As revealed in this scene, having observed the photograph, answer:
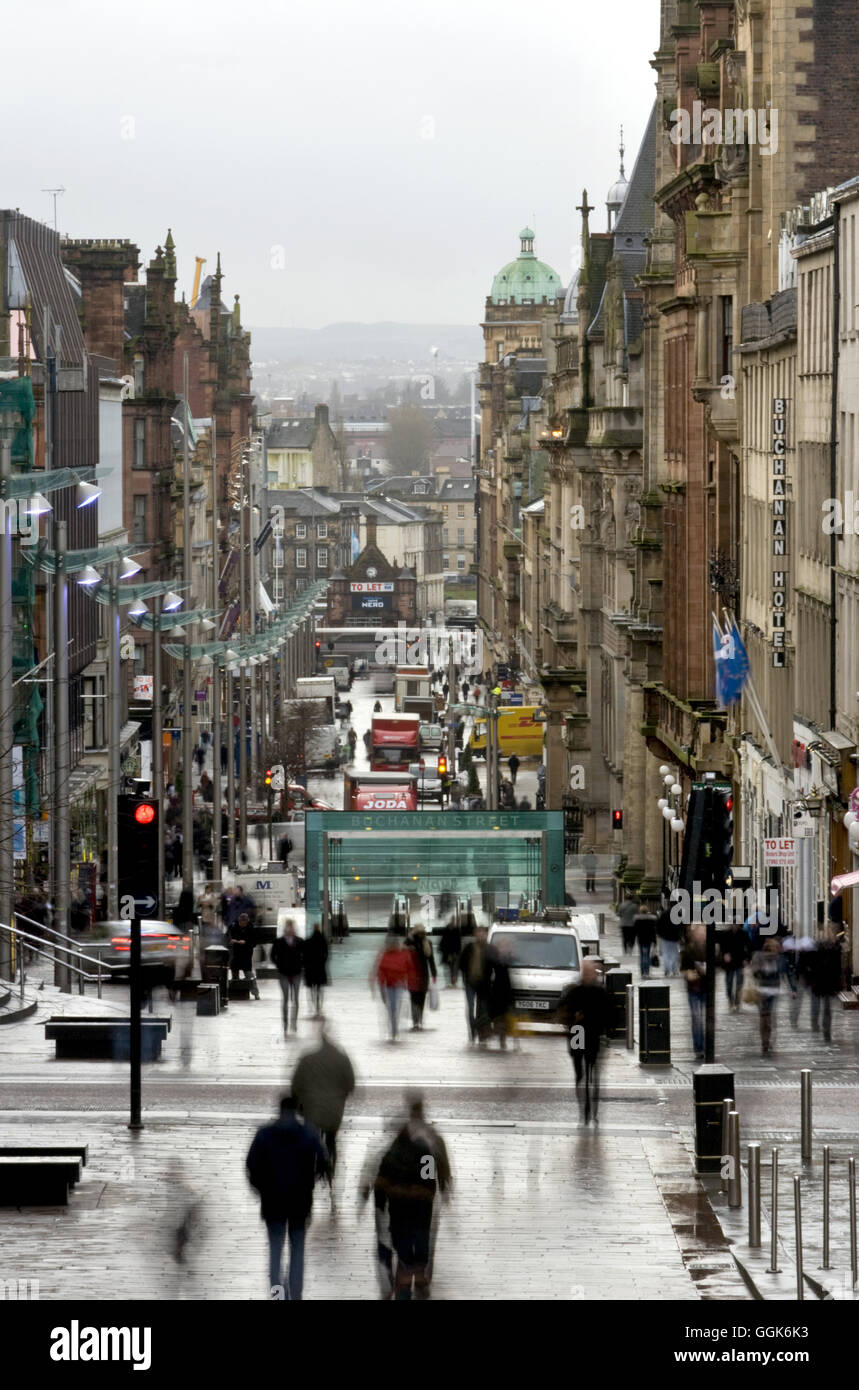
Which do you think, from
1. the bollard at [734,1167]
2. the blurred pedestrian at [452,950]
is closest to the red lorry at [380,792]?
the blurred pedestrian at [452,950]

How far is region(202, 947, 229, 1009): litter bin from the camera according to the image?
36562 mm

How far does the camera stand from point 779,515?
47438 mm

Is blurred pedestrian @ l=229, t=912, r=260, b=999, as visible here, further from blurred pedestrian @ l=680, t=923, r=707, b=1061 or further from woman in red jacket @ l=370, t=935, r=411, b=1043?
woman in red jacket @ l=370, t=935, r=411, b=1043

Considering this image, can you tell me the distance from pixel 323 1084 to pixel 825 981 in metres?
14.0

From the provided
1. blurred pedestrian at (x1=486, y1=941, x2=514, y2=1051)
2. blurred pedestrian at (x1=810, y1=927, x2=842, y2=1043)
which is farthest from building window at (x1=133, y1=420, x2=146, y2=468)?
blurred pedestrian at (x1=486, y1=941, x2=514, y2=1051)

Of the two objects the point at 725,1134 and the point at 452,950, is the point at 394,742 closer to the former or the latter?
the point at 452,950

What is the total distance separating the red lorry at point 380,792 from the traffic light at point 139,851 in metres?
63.8

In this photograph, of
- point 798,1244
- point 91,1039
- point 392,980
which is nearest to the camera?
point 798,1244

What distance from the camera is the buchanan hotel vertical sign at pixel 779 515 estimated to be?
1863 inches

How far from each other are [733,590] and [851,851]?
55.4 feet

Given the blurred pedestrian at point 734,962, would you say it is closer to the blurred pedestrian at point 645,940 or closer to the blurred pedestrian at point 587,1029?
the blurred pedestrian at point 645,940

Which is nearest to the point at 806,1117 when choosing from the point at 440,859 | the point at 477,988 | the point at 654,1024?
the point at 654,1024

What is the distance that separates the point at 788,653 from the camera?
48312 millimetres
